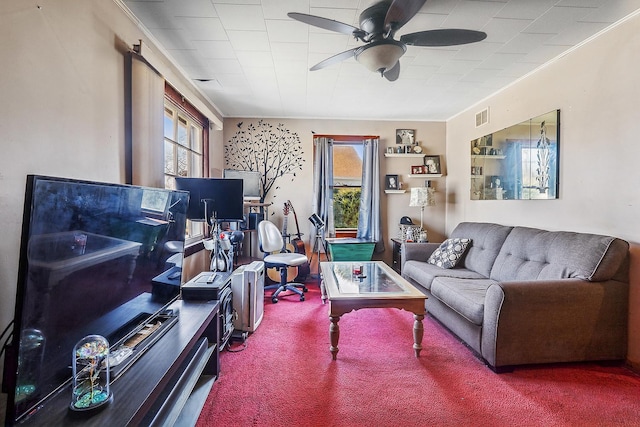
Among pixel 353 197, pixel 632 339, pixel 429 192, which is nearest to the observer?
pixel 632 339

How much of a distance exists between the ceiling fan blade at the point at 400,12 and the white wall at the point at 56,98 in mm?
1600

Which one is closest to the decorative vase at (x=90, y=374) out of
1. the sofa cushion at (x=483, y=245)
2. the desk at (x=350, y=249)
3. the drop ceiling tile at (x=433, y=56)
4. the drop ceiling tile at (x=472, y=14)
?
the drop ceiling tile at (x=472, y=14)

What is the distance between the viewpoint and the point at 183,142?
332 centimetres

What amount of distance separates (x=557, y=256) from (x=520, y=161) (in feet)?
3.71

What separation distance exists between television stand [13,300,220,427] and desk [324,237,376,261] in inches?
90.7

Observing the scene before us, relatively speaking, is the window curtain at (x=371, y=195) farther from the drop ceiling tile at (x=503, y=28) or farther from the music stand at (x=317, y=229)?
the drop ceiling tile at (x=503, y=28)

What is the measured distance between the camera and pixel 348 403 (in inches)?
68.6

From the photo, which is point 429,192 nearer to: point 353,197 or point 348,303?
point 353,197

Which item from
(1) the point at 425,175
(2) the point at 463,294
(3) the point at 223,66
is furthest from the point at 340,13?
(1) the point at 425,175

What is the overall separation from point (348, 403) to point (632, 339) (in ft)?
6.53

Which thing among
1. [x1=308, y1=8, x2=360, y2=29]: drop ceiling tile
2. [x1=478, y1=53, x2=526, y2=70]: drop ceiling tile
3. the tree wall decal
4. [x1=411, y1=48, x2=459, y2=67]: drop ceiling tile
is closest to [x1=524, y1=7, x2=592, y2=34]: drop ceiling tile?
[x1=478, y1=53, x2=526, y2=70]: drop ceiling tile

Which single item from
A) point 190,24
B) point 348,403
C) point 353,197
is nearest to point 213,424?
point 348,403

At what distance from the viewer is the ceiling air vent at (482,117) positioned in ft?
12.0

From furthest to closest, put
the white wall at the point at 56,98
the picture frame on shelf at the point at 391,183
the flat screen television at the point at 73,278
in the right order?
1. the picture frame on shelf at the point at 391,183
2. the white wall at the point at 56,98
3. the flat screen television at the point at 73,278
